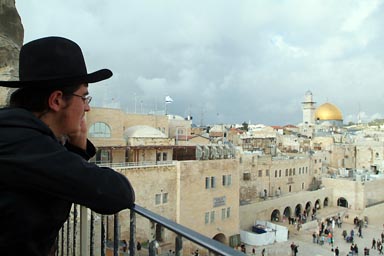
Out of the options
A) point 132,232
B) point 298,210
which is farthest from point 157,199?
point 298,210

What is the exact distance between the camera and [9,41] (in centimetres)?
501

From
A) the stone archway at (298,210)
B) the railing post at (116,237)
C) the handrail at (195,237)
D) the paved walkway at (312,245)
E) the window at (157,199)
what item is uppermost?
the handrail at (195,237)

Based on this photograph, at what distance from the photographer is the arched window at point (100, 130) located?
21594 mm

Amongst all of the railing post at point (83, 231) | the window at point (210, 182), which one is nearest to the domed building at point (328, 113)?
the window at point (210, 182)

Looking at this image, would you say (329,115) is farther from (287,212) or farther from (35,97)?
(35,97)

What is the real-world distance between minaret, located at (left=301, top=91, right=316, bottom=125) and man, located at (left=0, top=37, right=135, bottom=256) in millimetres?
77038

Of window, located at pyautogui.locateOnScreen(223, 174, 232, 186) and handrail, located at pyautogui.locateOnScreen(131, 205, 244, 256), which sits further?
window, located at pyautogui.locateOnScreen(223, 174, 232, 186)

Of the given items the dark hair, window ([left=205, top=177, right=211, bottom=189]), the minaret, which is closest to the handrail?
the dark hair

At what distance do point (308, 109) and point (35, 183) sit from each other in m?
77.6

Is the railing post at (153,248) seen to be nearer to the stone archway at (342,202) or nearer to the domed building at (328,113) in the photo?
the stone archway at (342,202)

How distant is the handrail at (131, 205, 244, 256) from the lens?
144 centimetres

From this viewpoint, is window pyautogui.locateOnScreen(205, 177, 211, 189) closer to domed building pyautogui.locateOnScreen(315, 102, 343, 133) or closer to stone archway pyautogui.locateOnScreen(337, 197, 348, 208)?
stone archway pyautogui.locateOnScreen(337, 197, 348, 208)

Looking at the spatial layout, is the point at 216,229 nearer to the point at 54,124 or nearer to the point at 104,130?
the point at 104,130

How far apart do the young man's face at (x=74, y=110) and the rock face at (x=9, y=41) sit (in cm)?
326
